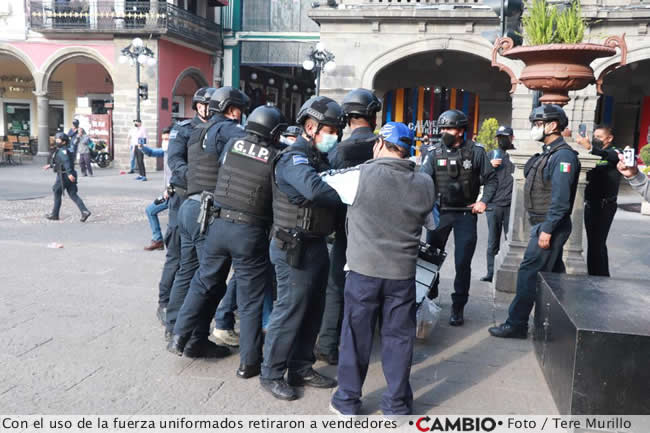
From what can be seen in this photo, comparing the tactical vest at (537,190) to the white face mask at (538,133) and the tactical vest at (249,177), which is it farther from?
the tactical vest at (249,177)

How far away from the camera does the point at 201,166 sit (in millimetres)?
4469

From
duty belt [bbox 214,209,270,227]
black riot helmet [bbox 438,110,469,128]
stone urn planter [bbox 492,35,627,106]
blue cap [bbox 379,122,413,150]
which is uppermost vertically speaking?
stone urn planter [bbox 492,35,627,106]

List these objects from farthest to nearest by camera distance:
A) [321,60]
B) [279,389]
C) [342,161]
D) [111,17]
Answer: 1. [111,17]
2. [321,60]
3. [342,161]
4. [279,389]

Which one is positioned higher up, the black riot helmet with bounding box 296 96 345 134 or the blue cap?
the black riot helmet with bounding box 296 96 345 134

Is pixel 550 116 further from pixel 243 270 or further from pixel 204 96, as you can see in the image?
pixel 204 96

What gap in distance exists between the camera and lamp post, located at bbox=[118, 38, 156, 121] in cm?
1970

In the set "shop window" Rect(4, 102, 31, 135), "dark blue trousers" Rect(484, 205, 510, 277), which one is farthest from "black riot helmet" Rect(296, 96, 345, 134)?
"shop window" Rect(4, 102, 31, 135)

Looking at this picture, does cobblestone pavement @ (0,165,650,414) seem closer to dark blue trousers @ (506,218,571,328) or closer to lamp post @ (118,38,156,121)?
dark blue trousers @ (506,218,571,328)

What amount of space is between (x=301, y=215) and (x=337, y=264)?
885 mm

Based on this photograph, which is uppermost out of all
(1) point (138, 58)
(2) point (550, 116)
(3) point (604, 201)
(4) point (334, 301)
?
(1) point (138, 58)

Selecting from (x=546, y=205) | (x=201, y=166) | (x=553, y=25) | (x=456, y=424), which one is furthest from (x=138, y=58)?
(x=456, y=424)

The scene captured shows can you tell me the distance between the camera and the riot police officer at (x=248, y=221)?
3.76 m

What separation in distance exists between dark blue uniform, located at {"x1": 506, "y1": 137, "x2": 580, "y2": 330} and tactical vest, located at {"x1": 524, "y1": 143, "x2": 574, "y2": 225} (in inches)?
0.7

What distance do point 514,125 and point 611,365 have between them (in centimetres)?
1366
